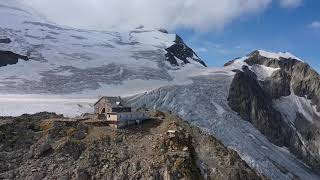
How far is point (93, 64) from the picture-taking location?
4857 inches

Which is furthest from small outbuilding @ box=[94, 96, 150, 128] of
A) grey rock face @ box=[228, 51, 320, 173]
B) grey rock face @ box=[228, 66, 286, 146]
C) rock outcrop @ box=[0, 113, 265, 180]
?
grey rock face @ box=[228, 51, 320, 173]

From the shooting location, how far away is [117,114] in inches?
1759

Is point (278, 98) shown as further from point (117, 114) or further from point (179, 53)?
point (117, 114)

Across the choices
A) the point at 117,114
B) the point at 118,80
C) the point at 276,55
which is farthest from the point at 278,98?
the point at 117,114

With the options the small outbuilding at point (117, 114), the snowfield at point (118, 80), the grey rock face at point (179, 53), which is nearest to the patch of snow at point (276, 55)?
the snowfield at point (118, 80)

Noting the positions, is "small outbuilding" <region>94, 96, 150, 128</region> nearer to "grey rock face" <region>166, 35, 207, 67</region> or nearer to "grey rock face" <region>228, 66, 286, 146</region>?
"grey rock face" <region>228, 66, 286, 146</region>

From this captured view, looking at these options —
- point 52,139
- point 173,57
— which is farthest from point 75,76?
point 52,139

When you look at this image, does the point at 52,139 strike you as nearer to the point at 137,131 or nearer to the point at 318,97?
the point at 137,131

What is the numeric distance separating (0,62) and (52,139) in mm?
78277

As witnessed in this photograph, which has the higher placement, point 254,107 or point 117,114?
point 117,114

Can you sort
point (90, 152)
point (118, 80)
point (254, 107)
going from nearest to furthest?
point (90, 152)
point (118, 80)
point (254, 107)

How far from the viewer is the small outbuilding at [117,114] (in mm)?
44906

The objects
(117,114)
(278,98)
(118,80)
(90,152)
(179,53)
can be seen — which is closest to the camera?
(90,152)

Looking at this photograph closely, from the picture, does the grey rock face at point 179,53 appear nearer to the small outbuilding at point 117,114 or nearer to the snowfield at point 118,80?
the snowfield at point 118,80
